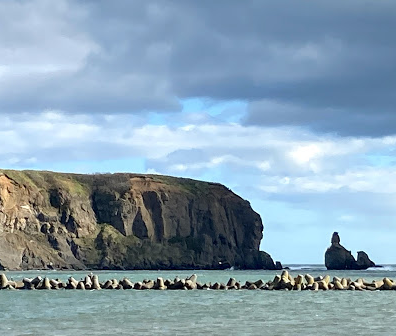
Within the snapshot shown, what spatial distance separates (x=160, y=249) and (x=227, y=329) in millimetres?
160699

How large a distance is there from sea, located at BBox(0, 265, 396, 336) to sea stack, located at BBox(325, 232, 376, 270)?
415 feet

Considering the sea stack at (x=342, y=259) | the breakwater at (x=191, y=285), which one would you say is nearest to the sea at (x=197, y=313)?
the breakwater at (x=191, y=285)

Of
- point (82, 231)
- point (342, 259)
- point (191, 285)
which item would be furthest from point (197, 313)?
point (342, 259)

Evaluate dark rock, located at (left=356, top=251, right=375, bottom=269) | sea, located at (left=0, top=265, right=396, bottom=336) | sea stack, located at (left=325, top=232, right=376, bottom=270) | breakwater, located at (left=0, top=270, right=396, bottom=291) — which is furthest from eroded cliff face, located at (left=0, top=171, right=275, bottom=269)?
sea, located at (left=0, top=265, right=396, bottom=336)

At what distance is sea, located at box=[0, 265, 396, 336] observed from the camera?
35031 millimetres

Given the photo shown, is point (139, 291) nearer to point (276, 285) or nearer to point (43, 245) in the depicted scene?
point (276, 285)

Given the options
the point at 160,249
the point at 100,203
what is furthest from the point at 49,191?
the point at 160,249

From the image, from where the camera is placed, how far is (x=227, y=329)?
3519 cm

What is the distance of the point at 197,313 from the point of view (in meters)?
43.2

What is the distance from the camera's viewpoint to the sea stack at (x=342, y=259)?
189m

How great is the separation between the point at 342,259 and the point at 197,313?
149703mm

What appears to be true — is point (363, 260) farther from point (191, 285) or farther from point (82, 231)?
Answer: point (191, 285)

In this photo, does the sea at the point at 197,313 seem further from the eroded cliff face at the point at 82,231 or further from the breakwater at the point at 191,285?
the eroded cliff face at the point at 82,231

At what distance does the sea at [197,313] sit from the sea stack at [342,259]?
126459 millimetres
